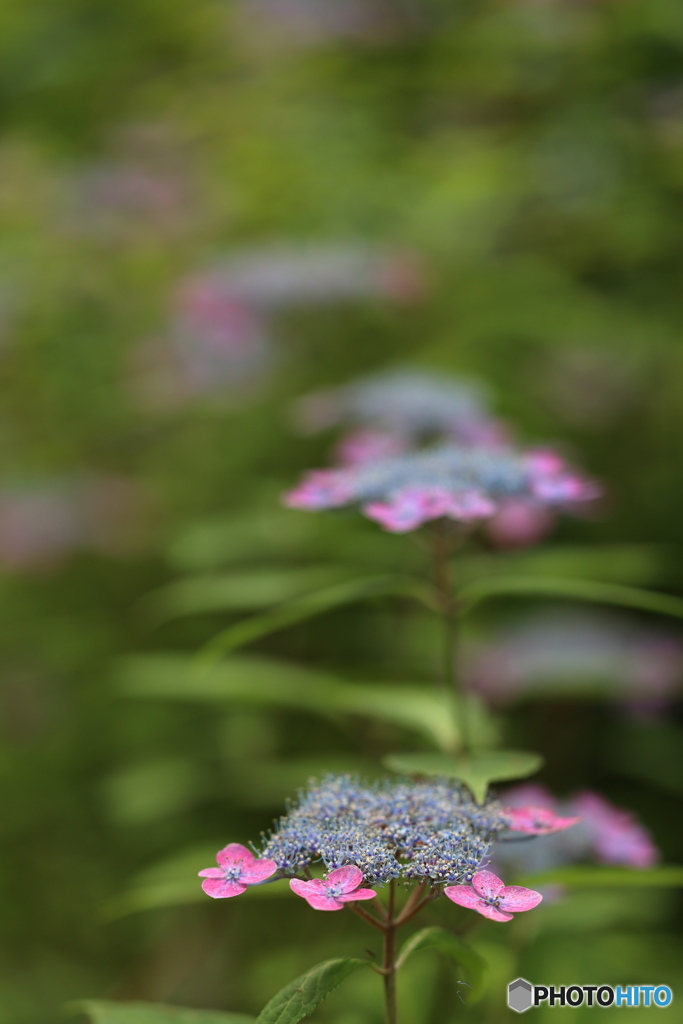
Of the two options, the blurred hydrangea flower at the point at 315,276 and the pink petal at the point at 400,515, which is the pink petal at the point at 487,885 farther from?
the blurred hydrangea flower at the point at 315,276

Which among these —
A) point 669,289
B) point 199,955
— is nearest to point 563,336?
point 669,289

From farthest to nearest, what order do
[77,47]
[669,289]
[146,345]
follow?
[146,345] < [669,289] < [77,47]

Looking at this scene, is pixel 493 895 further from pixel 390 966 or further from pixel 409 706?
pixel 409 706

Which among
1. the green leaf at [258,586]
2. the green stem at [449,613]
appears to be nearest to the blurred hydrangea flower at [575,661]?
the green leaf at [258,586]

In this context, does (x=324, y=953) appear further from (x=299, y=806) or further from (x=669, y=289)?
(x=669, y=289)

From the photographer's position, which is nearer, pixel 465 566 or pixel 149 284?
pixel 465 566

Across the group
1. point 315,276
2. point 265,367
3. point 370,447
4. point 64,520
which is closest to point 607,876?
point 370,447
